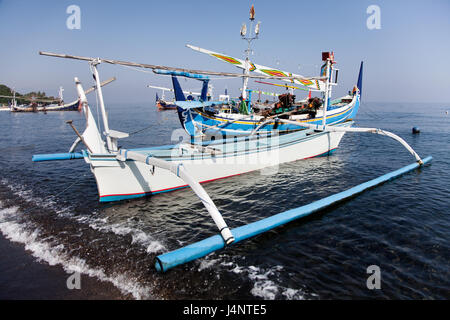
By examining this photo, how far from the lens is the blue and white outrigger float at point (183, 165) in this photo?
Answer: 6.02 meters

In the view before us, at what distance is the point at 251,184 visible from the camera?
11.9m

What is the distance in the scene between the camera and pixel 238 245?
6.80 metres

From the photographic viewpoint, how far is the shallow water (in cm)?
526

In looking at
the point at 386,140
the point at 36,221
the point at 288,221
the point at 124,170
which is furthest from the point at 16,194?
the point at 386,140

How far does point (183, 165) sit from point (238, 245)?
332 centimetres

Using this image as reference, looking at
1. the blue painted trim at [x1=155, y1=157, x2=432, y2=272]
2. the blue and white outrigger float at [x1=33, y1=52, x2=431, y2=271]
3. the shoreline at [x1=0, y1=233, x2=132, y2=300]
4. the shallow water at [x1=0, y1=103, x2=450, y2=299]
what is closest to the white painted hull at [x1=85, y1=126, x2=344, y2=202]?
the blue and white outrigger float at [x1=33, y1=52, x2=431, y2=271]

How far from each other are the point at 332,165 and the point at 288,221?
371 inches

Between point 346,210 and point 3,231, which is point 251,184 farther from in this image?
point 3,231

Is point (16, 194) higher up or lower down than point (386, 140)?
lower down

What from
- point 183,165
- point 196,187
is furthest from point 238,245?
point 183,165

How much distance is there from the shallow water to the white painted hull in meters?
0.55

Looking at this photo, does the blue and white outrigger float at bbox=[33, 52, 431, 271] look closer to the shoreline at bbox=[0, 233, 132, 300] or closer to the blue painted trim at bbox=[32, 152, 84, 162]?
the blue painted trim at bbox=[32, 152, 84, 162]
